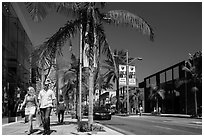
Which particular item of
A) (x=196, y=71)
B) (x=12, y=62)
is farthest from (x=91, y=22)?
(x=196, y=71)

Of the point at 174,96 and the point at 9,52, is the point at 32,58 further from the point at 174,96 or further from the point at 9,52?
the point at 174,96

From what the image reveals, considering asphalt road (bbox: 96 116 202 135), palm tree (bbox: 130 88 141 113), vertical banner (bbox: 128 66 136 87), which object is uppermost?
vertical banner (bbox: 128 66 136 87)

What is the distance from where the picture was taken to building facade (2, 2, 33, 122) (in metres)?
19.0

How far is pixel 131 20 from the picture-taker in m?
12.3

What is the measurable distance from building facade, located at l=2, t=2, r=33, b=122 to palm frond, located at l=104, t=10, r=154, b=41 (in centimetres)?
658

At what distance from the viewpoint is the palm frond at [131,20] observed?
484 inches

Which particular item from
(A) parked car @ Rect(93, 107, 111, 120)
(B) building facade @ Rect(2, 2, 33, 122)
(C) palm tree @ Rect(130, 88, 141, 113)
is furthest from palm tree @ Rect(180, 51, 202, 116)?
(C) palm tree @ Rect(130, 88, 141, 113)

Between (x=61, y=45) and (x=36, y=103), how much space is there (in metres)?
3.98

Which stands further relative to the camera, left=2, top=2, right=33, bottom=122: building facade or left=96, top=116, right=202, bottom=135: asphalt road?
left=2, top=2, right=33, bottom=122: building facade

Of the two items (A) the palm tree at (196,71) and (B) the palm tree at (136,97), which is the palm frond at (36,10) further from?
(B) the palm tree at (136,97)

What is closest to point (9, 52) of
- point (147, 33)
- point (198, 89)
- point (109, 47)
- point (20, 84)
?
point (20, 84)

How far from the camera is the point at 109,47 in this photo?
44.3ft

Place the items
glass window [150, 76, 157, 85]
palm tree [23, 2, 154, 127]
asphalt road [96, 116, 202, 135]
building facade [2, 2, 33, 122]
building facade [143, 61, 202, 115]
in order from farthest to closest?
glass window [150, 76, 157, 85], building facade [143, 61, 202, 115], building facade [2, 2, 33, 122], asphalt road [96, 116, 202, 135], palm tree [23, 2, 154, 127]

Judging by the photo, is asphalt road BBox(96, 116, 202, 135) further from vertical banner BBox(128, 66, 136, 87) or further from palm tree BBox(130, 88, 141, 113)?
palm tree BBox(130, 88, 141, 113)
